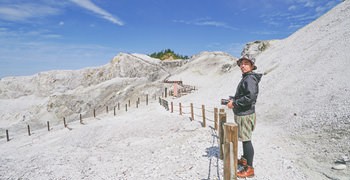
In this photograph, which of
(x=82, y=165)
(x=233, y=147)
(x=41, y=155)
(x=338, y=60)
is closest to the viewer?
(x=233, y=147)

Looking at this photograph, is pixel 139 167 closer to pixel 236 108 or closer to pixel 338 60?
pixel 236 108

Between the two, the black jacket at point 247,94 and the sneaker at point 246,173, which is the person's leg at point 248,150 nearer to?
the sneaker at point 246,173

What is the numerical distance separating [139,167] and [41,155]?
7262 millimetres

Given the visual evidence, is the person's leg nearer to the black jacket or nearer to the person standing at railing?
the person standing at railing

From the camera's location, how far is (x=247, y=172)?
17.0 ft

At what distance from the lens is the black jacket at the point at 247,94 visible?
450 centimetres

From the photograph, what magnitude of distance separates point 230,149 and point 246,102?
46.5 inches

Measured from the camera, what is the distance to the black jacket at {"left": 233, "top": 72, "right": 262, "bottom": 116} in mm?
4496

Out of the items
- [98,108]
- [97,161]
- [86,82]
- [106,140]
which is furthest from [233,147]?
[86,82]

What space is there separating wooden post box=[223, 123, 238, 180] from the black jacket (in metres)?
0.91

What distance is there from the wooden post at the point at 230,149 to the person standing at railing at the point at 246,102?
0.97 meters

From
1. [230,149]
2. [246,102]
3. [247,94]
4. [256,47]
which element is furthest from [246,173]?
[256,47]

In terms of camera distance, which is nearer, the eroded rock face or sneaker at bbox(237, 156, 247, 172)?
sneaker at bbox(237, 156, 247, 172)

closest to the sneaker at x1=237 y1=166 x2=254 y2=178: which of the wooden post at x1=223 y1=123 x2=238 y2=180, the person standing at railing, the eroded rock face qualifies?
the person standing at railing
